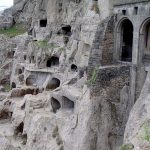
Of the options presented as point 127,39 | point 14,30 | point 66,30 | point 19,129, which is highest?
point 14,30

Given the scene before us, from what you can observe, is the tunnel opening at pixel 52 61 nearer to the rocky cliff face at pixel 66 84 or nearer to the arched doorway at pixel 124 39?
the rocky cliff face at pixel 66 84

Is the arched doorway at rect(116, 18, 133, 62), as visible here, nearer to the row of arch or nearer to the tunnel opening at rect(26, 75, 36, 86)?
the row of arch

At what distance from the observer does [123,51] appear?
21906mm

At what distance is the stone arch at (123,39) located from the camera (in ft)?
68.8

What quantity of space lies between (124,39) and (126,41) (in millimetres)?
262

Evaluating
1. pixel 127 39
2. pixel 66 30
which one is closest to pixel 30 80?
pixel 66 30

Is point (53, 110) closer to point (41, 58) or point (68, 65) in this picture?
point (68, 65)

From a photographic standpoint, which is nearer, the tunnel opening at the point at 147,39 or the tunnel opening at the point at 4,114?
the tunnel opening at the point at 147,39

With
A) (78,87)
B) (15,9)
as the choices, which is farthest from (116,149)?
(15,9)

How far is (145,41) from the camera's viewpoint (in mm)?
19672

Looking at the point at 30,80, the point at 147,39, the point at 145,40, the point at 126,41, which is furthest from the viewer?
the point at 30,80

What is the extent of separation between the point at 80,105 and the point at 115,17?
6065mm

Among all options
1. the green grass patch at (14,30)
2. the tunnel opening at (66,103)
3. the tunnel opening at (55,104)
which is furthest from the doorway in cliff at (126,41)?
the green grass patch at (14,30)

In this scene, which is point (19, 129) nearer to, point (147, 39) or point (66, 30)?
point (147, 39)
